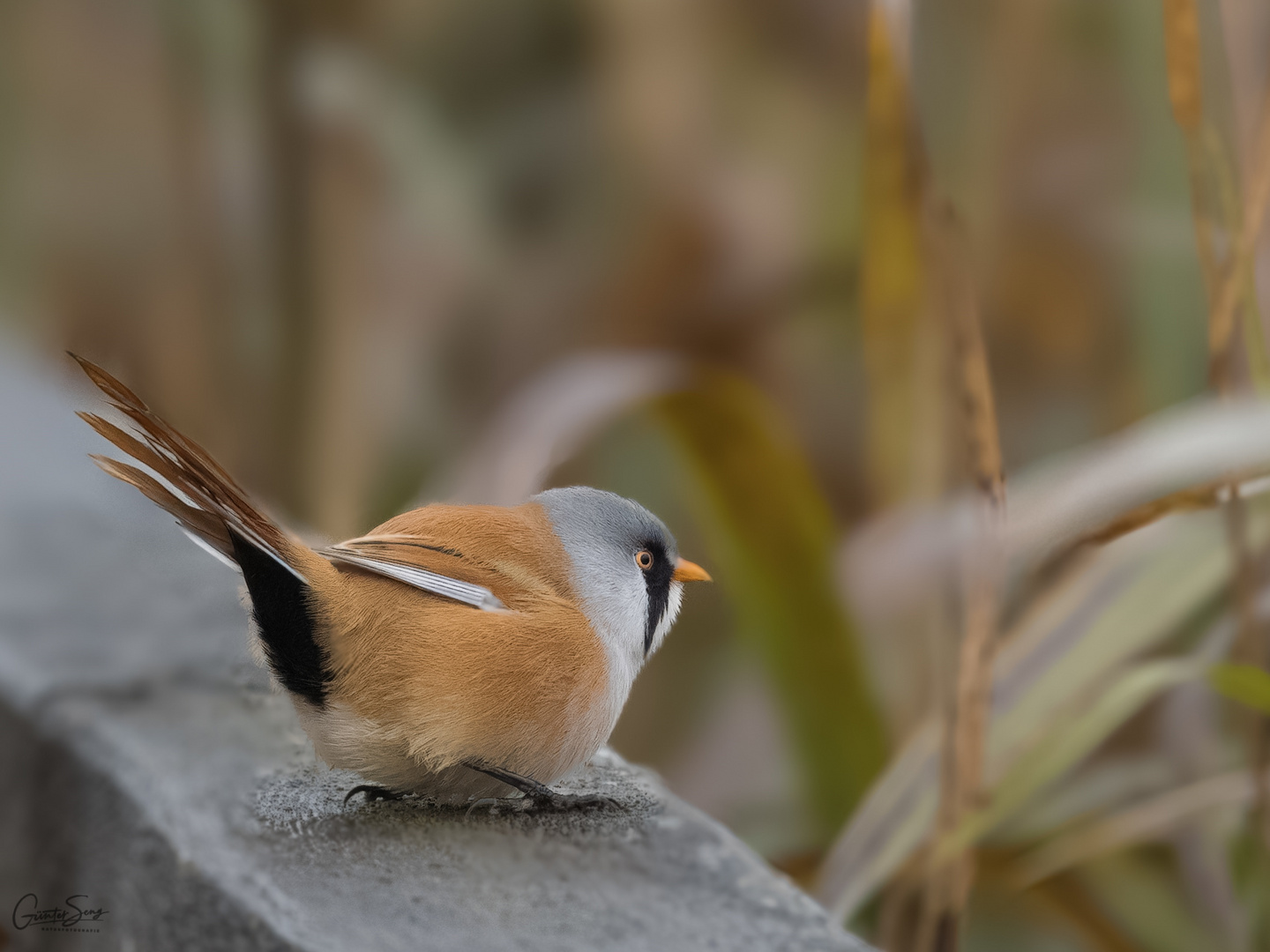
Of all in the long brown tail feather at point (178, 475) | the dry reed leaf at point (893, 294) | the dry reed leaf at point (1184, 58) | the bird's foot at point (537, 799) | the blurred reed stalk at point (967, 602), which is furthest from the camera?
the dry reed leaf at point (893, 294)

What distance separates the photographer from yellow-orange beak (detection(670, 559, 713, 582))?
75 centimetres

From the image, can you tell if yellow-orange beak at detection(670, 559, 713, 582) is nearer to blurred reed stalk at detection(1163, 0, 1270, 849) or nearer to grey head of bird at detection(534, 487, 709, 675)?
grey head of bird at detection(534, 487, 709, 675)

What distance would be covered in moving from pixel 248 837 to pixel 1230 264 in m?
0.93

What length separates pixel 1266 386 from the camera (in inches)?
43.0

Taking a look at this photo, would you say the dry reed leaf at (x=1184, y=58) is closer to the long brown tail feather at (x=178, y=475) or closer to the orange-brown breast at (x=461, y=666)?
the orange-brown breast at (x=461, y=666)

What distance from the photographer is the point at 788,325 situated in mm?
1812

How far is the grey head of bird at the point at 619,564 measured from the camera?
0.74 meters

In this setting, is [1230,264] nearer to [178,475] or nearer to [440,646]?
Answer: [440,646]

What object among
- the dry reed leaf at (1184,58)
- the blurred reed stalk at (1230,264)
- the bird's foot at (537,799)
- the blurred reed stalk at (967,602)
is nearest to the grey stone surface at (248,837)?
the bird's foot at (537,799)

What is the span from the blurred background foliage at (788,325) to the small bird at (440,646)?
226mm

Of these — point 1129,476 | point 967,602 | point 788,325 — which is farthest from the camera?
point 788,325

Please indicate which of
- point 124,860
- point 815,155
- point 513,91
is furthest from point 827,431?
point 124,860

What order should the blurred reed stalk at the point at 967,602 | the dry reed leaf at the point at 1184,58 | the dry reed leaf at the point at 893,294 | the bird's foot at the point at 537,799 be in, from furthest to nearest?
the dry reed leaf at the point at 893,294
the dry reed leaf at the point at 1184,58
the blurred reed stalk at the point at 967,602
the bird's foot at the point at 537,799

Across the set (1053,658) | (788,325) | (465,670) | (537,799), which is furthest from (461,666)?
(788,325)
